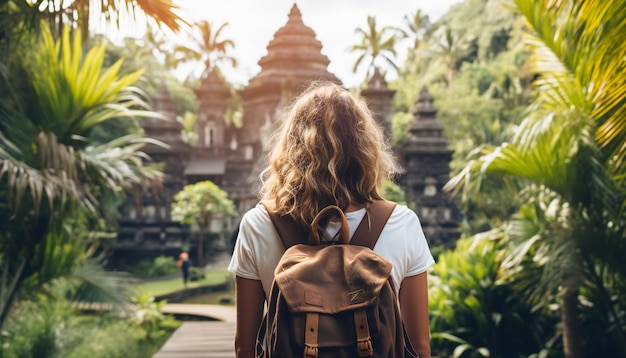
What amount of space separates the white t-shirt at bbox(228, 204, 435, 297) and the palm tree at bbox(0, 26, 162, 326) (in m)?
3.12

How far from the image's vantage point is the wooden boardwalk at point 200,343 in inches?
261

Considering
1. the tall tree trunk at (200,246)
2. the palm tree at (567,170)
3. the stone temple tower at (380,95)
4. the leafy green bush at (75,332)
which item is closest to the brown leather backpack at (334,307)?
the palm tree at (567,170)

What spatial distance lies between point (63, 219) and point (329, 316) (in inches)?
164

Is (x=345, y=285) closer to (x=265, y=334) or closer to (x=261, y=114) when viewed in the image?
(x=265, y=334)

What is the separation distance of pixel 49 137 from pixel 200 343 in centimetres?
332

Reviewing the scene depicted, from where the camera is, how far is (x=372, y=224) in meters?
1.64

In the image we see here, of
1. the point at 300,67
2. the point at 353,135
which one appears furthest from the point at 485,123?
the point at 353,135

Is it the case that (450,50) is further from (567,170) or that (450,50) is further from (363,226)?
(363,226)

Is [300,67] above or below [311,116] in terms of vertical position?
above

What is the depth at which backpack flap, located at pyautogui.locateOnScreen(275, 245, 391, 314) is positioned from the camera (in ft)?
4.85

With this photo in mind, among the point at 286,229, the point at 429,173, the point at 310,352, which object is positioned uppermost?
the point at 429,173

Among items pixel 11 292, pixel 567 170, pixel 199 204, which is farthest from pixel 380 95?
pixel 11 292

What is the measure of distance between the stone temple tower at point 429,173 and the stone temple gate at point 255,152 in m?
0.03

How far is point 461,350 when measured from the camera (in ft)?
21.6
